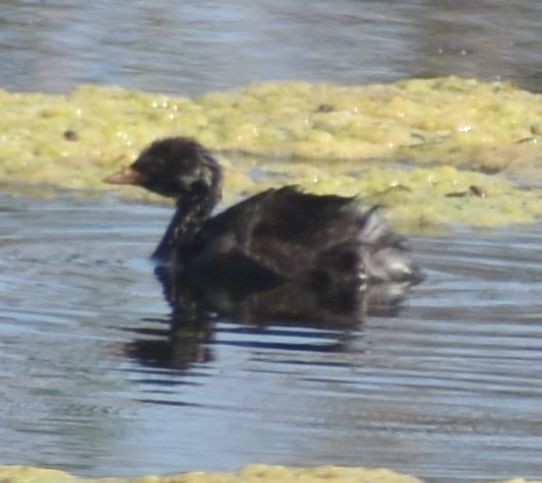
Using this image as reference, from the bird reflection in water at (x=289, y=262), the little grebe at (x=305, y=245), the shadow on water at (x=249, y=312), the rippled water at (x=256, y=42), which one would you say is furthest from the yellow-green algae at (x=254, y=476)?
the rippled water at (x=256, y=42)

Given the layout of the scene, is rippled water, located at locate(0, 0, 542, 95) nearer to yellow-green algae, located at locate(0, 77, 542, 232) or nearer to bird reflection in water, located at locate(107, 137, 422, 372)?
yellow-green algae, located at locate(0, 77, 542, 232)

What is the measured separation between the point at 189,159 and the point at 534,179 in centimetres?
260

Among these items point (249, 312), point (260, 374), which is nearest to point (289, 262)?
point (249, 312)

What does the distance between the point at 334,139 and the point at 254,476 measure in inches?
284

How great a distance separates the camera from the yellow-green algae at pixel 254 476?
6746mm

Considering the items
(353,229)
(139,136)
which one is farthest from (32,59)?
(353,229)

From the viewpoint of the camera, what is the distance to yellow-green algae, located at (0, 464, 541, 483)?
675 centimetres

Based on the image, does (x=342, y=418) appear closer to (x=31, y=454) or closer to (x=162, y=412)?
(x=162, y=412)

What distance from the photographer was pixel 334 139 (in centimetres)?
1391

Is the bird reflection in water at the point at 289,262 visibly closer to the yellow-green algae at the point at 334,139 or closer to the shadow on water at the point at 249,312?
the shadow on water at the point at 249,312

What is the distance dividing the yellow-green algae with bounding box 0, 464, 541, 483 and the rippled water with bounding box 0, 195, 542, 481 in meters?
0.14

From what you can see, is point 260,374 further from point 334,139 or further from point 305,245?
point 334,139

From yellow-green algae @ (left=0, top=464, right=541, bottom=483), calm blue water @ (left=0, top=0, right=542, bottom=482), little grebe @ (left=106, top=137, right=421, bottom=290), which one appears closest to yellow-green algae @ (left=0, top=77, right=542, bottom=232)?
calm blue water @ (left=0, top=0, right=542, bottom=482)

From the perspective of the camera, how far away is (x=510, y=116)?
14.7m
